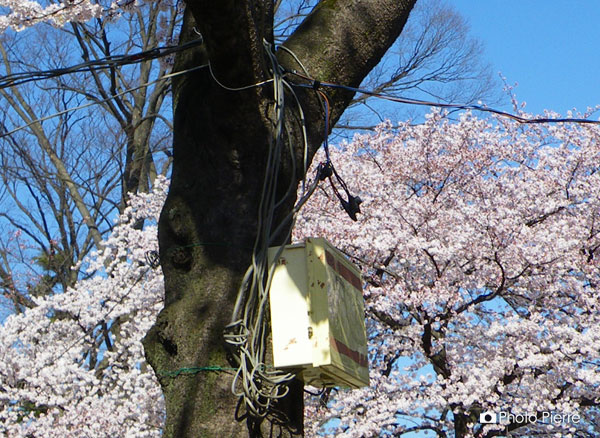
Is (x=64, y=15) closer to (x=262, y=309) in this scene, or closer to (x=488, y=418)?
(x=262, y=309)

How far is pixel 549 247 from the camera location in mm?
A: 7266

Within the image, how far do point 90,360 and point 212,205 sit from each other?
31.0 feet

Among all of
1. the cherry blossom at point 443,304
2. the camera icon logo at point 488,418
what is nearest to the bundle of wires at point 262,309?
the cherry blossom at point 443,304

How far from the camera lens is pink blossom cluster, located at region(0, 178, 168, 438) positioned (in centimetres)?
809

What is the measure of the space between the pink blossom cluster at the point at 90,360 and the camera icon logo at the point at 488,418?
3416 mm

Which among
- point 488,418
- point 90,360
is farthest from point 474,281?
point 90,360

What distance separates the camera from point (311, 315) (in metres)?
2.03

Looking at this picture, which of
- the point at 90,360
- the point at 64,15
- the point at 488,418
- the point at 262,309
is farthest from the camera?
the point at 90,360

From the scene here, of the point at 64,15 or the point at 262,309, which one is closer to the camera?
the point at 262,309

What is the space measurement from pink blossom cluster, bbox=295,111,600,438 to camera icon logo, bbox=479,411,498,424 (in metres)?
0.06

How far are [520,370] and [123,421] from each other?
436cm

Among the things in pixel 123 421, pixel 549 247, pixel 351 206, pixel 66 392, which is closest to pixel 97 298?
pixel 66 392

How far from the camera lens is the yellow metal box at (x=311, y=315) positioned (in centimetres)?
201

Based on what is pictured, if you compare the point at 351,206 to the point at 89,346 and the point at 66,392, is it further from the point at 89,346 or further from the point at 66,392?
the point at 89,346
